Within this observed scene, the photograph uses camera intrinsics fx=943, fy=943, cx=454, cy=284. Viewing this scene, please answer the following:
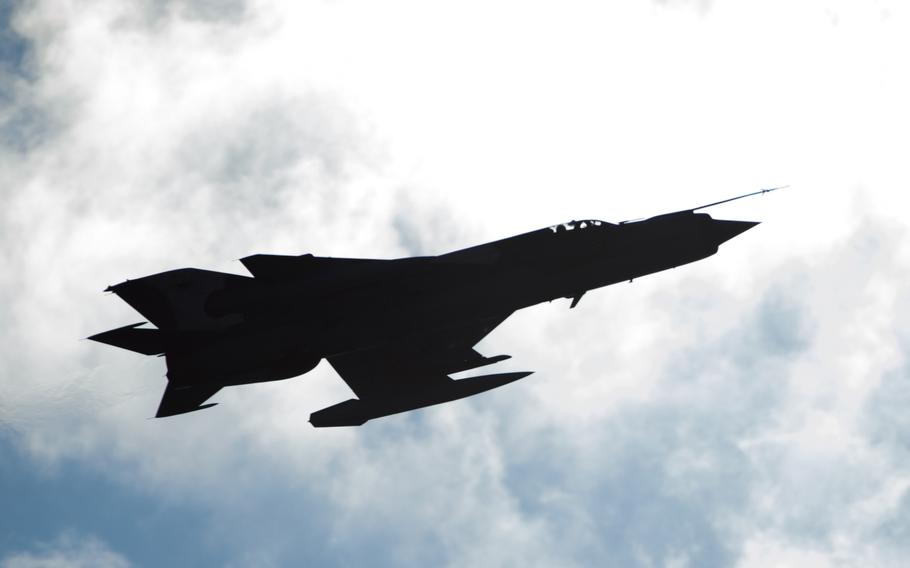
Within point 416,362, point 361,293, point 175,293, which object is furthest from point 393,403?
point 175,293

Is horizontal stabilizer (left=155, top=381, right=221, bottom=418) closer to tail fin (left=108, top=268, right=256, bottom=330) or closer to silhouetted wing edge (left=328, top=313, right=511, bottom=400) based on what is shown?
tail fin (left=108, top=268, right=256, bottom=330)

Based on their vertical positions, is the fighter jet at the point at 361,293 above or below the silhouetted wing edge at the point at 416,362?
above

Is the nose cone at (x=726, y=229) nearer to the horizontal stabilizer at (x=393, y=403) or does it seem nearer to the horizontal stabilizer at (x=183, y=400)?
the horizontal stabilizer at (x=393, y=403)

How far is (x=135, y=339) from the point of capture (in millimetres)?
30891

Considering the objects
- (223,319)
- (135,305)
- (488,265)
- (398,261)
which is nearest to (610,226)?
(488,265)

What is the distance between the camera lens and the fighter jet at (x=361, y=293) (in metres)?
30.1

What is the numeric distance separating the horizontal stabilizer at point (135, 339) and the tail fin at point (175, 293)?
62cm

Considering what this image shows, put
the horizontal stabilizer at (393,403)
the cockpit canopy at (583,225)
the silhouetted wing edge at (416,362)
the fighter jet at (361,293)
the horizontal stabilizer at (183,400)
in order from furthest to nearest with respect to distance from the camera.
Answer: the silhouetted wing edge at (416,362) → the horizontal stabilizer at (393,403) → the horizontal stabilizer at (183,400) → the cockpit canopy at (583,225) → the fighter jet at (361,293)

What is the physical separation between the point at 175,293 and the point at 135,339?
2024mm

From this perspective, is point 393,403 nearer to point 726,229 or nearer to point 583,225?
point 583,225

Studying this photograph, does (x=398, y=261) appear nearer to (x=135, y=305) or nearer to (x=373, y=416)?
(x=373, y=416)

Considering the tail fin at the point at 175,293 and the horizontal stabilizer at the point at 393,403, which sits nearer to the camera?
the tail fin at the point at 175,293

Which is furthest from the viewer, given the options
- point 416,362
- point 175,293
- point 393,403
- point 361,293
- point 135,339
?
point 416,362

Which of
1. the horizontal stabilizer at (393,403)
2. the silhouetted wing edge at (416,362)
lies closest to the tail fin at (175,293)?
the horizontal stabilizer at (393,403)
